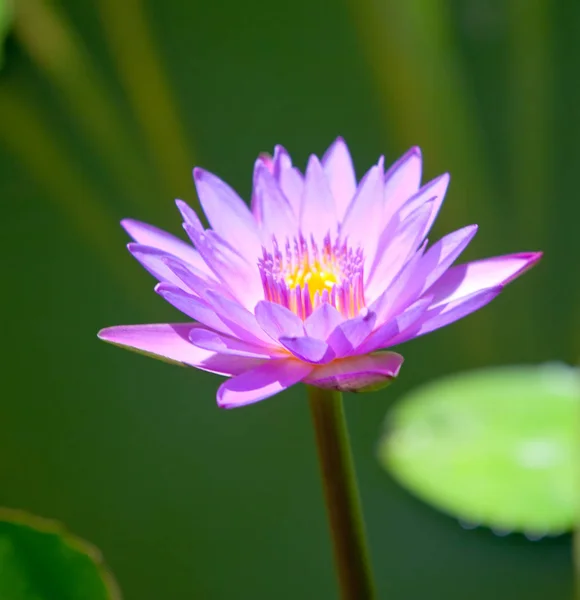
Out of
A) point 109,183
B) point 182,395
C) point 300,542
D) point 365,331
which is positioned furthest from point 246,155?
point 365,331

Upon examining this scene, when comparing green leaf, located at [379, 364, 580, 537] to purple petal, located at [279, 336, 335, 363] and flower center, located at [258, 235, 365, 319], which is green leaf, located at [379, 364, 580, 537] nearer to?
flower center, located at [258, 235, 365, 319]

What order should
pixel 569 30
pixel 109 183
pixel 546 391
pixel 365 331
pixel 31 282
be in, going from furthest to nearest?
pixel 569 30
pixel 109 183
pixel 31 282
pixel 546 391
pixel 365 331

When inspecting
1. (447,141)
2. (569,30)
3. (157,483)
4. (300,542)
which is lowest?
(300,542)

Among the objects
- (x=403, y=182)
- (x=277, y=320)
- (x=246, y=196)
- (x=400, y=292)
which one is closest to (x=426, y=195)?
(x=403, y=182)

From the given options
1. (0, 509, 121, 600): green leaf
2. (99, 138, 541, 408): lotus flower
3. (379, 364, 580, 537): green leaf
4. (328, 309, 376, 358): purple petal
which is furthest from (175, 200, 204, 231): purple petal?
(379, 364, 580, 537): green leaf

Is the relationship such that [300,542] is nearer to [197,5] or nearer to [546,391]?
[546,391]

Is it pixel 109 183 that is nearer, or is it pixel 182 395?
pixel 182 395

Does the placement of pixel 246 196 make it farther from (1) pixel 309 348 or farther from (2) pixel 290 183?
(1) pixel 309 348

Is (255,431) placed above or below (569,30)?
below
